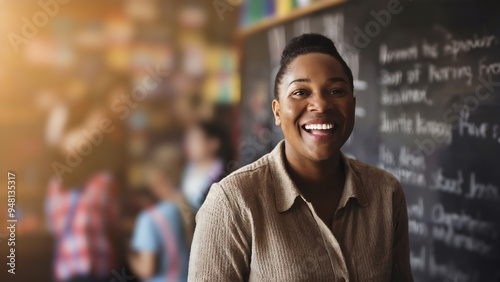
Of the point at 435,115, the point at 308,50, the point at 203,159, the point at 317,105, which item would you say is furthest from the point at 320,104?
the point at 203,159

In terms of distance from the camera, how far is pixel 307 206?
1.13 m

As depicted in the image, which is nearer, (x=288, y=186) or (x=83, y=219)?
(x=288, y=186)

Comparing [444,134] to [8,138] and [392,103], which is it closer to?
[392,103]

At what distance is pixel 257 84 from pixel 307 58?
2.04 m

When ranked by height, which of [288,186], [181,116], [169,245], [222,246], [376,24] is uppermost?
[376,24]

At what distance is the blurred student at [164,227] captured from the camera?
115 inches

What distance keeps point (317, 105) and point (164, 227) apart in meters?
2.14

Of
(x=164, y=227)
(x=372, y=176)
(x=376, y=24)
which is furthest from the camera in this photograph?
(x=164, y=227)

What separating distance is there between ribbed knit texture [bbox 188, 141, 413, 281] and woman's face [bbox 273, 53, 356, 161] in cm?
10

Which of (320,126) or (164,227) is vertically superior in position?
(320,126)

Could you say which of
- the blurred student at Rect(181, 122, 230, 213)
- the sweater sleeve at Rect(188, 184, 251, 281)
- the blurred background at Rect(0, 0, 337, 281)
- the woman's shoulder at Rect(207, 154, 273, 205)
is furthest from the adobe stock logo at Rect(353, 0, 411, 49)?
the sweater sleeve at Rect(188, 184, 251, 281)

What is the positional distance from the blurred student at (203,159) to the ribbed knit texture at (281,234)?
195 centimetres

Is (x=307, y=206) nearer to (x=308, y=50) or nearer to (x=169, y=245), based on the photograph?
Result: (x=308, y=50)

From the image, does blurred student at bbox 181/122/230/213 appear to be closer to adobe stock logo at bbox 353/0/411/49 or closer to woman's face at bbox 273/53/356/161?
adobe stock logo at bbox 353/0/411/49
